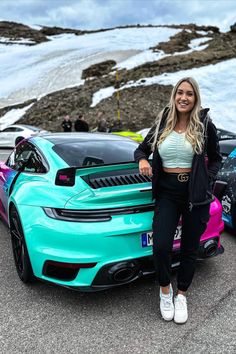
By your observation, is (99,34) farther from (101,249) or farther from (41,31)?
(101,249)

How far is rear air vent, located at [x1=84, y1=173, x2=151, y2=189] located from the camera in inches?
115

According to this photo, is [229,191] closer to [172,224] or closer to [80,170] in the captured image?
[172,224]

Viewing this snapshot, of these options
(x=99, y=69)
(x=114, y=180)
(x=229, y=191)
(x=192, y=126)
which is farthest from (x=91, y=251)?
(x=99, y=69)

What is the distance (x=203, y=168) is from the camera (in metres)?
2.46

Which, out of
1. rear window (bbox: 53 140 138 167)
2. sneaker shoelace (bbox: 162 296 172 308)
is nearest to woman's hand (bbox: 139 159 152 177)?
rear window (bbox: 53 140 138 167)

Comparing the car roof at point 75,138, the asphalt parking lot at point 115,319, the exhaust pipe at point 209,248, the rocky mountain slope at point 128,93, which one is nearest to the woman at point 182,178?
the asphalt parking lot at point 115,319

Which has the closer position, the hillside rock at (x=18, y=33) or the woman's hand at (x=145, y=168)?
the woman's hand at (x=145, y=168)

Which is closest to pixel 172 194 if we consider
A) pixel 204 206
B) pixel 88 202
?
pixel 204 206

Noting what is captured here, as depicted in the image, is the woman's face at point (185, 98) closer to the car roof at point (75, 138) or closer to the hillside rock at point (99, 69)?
the car roof at point (75, 138)

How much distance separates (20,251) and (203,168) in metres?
1.74

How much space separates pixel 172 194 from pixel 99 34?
4482cm

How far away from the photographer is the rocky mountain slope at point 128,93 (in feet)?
67.3

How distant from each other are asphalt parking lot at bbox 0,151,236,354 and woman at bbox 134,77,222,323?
18 cm

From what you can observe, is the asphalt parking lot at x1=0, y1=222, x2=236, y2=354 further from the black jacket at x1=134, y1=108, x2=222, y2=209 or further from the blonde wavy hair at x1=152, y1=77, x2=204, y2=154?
the blonde wavy hair at x1=152, y1=77, x2=204, y2=154
